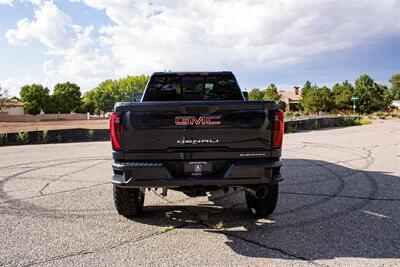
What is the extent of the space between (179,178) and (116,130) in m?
0.89

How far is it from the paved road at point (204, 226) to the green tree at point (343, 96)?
2392 inches

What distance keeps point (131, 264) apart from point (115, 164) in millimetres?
1126

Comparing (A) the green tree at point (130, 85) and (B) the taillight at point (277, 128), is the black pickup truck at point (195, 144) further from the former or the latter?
(A) the green tree at point (130, 85)

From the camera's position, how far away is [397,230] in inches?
163

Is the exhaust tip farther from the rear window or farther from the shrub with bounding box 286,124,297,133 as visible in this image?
the shrub with bounding box 286,124,297,133

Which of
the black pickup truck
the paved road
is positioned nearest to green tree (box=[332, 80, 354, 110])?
the paved road

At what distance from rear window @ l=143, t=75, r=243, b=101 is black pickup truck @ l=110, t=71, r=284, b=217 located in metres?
1.98

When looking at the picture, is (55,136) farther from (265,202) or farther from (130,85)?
(130,85)

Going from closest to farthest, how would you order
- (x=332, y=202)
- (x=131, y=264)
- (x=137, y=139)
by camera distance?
(x=131, y=264), (x=137, y=139), (x=332, y=202)

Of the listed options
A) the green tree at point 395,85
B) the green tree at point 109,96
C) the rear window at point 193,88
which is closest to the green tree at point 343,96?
the green tree at point 395,85

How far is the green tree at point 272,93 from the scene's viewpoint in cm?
7362

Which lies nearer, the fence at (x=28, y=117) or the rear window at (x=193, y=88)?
the rear window at (x=193, y=88)

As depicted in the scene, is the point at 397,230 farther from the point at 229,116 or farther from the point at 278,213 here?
the point at 229,116

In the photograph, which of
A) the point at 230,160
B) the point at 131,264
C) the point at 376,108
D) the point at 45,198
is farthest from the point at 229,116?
the point at 376,108
